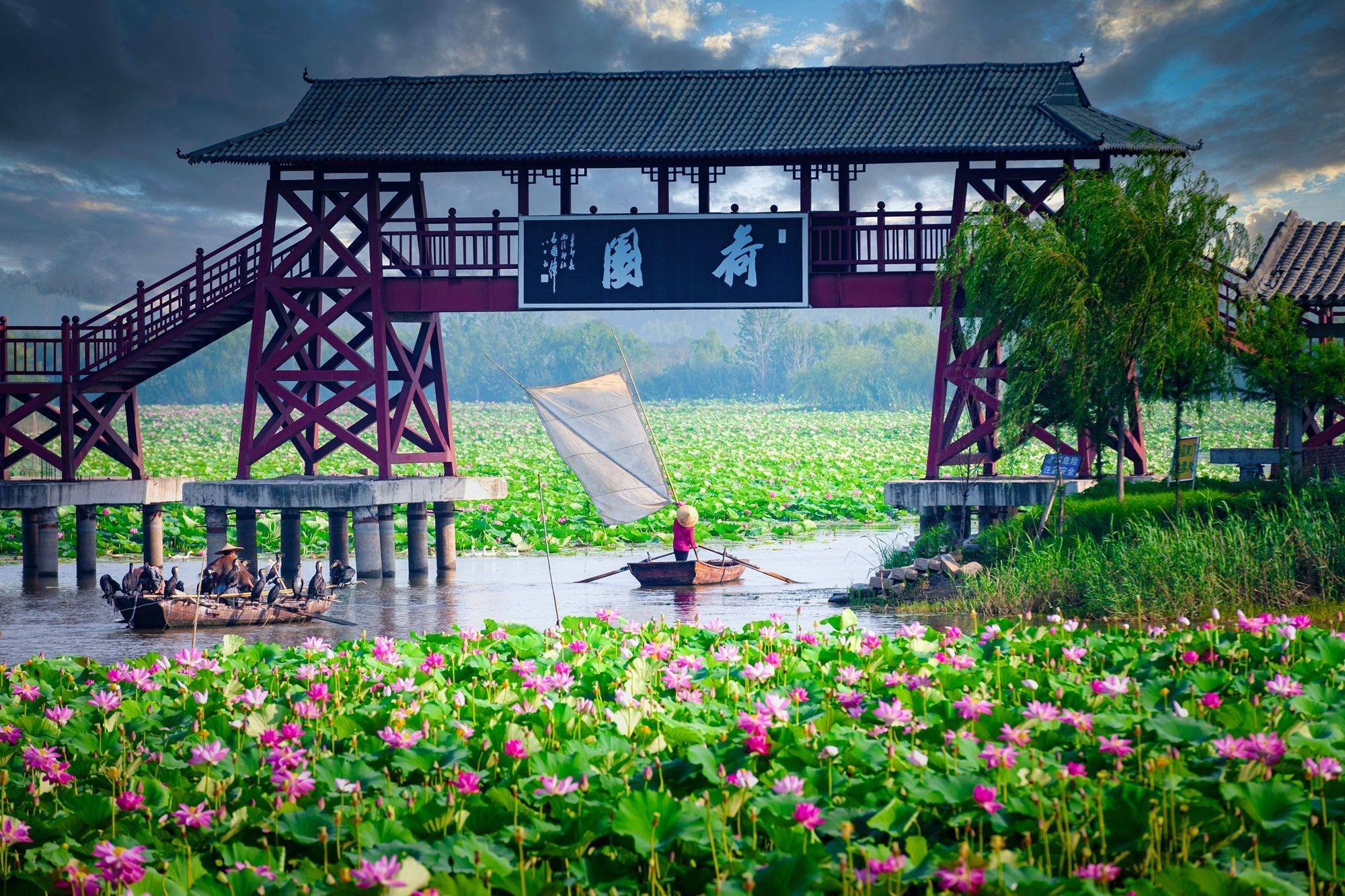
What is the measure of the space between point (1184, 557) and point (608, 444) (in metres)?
13.2

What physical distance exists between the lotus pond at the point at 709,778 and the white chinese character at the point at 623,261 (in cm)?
1461

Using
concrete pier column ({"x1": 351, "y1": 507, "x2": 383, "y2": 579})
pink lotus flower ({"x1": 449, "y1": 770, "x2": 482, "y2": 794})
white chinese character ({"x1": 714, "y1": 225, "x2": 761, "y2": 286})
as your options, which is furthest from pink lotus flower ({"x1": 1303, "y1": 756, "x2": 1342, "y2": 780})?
concrete pier column ({"x1": 351, "y1": 507, "x2": 383, "y2": 579})

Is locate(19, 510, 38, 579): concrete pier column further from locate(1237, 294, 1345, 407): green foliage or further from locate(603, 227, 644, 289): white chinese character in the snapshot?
locate(1237, 294, 1345, 407): green foliage

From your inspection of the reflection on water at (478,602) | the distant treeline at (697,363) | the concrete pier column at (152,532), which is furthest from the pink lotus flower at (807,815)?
the distant treeline at (697,363)

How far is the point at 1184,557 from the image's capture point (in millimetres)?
15172

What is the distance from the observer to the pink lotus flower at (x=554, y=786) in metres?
4.92

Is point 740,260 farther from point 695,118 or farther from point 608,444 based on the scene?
point 608,444

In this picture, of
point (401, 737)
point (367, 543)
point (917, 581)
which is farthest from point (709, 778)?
point (367, 543)

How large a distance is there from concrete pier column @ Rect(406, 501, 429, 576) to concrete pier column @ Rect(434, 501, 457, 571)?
1.35ft

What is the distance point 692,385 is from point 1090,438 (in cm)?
11448

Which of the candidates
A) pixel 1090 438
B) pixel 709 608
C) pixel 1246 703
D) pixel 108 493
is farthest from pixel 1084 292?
pixel 108 493

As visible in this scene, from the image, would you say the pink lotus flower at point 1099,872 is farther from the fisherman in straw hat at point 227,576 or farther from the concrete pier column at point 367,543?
the concrete pier column at point 367,543

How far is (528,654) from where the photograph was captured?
8.98m

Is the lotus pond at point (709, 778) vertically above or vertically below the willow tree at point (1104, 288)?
below
